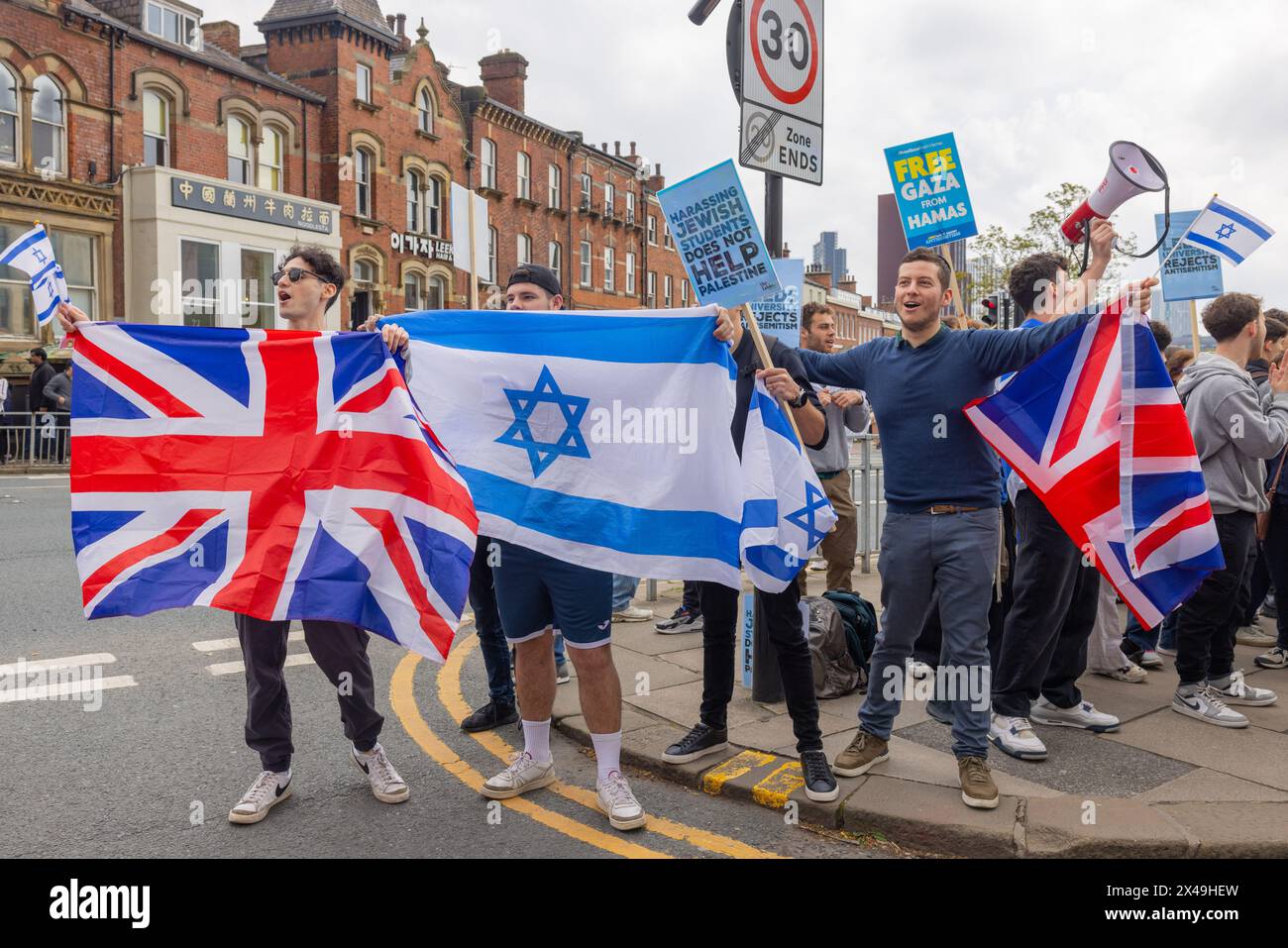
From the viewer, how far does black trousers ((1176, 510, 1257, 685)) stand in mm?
5250

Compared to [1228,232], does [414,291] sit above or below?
above

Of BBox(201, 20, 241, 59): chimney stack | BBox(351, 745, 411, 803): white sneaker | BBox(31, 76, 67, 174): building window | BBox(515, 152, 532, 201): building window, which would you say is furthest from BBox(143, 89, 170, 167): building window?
BBox(351, 745, 411, 803): white sneaker

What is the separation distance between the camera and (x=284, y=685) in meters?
4.23

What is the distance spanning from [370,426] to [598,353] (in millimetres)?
1039

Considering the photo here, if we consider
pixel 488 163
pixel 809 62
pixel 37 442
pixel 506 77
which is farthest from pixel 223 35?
pixel 809 62

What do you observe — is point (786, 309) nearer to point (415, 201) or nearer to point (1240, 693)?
point (1240, 693)

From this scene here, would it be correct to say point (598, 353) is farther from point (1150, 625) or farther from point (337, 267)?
point (1150, 625)

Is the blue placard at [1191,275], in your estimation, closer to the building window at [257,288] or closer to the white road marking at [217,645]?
the white road marking at [217,645]

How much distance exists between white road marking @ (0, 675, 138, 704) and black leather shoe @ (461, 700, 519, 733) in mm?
2016

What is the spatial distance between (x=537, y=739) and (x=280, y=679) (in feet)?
3.59

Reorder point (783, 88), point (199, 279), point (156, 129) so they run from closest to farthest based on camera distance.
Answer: point (783, 88)
point (156, 129)
point (199, 279)

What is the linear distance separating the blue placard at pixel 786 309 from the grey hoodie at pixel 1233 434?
2.38 meters

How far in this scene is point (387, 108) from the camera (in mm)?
32656

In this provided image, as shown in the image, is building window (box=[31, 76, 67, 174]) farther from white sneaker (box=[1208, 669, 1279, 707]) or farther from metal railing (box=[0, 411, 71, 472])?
white sneaker (box=[1208, 669, 1279, 707])
